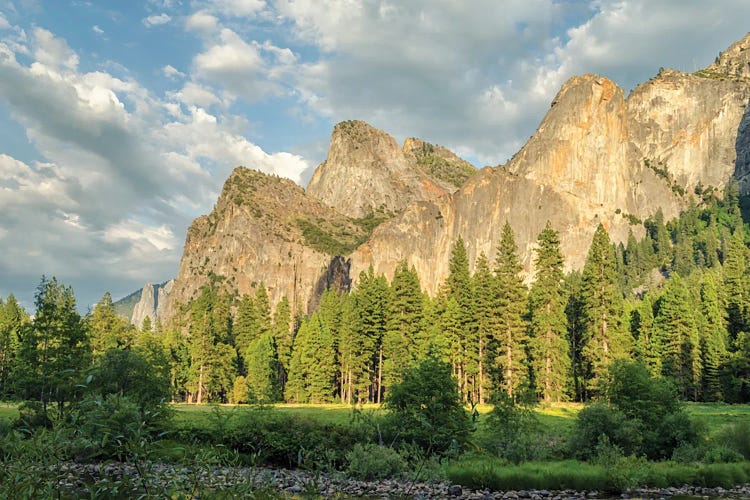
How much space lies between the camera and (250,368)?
77.9 m

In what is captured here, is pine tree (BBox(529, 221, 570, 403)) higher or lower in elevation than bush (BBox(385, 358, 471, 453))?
higher

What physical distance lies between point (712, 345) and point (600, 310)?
15.3 metres

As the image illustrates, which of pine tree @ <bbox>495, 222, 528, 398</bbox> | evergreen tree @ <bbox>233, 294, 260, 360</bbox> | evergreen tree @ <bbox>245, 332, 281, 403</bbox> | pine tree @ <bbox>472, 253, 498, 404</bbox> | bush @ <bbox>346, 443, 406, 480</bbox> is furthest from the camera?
evergreen tree @ <bbox>233, 294, 260, 360</bbox>

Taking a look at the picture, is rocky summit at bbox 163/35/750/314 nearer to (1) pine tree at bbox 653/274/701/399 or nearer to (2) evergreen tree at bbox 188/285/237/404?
(2) evergreen tree at bbox 188/285/237/404

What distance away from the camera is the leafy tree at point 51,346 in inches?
1582

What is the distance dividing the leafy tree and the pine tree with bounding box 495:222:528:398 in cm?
3756

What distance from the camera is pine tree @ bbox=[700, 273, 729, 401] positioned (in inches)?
2356

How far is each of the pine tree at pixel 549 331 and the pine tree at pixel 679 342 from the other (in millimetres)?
12552

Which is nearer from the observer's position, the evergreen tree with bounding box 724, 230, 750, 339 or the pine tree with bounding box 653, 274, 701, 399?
the pine tree with bounding box 653, 274, 701, 399

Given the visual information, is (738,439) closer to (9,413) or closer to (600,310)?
(600,310)

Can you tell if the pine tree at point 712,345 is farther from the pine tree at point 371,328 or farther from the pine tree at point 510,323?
the pine tree at point 371,328

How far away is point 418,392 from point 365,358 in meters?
37.7

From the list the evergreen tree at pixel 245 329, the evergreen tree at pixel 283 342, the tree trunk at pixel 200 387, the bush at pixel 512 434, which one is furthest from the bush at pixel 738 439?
the evergreen tree at pixel 245 329

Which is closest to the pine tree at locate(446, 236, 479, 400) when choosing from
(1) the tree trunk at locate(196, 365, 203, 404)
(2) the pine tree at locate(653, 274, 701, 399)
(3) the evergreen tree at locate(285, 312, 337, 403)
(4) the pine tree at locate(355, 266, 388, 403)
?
(4) the pine tree at locate(355, 266, 388, 403)
